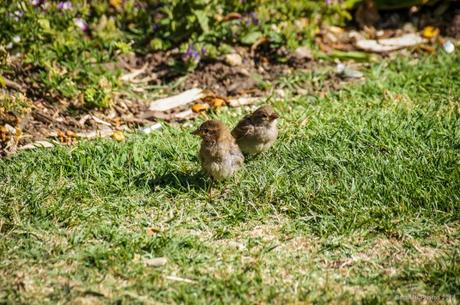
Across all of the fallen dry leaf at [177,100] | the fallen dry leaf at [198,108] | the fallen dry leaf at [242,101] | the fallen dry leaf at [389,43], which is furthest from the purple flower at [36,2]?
the fallen dry leaf at [389,43]

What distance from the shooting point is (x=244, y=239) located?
573 centimetres

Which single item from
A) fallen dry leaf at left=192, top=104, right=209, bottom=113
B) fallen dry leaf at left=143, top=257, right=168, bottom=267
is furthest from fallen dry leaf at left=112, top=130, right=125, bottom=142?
fallen dry leaf at left=143, top=257, right=168, bottom=267

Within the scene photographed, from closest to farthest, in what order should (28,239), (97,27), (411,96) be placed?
1. (28,239)
2. (411,96)
3. (97,27)

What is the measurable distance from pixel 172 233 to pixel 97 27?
4.68 meters

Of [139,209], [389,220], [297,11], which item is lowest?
[389,220]

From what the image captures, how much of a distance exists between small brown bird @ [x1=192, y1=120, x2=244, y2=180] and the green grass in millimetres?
187

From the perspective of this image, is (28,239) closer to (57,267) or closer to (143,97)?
(57,267)

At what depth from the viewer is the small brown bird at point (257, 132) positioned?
22.7ft

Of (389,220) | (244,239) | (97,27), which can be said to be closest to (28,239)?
(244,239)

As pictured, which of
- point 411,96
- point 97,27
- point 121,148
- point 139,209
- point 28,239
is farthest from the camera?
point 97,27

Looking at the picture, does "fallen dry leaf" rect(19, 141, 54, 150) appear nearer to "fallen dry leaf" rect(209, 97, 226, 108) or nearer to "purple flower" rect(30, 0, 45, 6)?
"purple flower" rect(30, 0, 45, 6)

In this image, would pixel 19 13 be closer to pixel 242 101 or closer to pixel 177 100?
pixel 177 100

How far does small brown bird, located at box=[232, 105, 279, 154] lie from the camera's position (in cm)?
691

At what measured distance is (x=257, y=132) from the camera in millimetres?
6891
